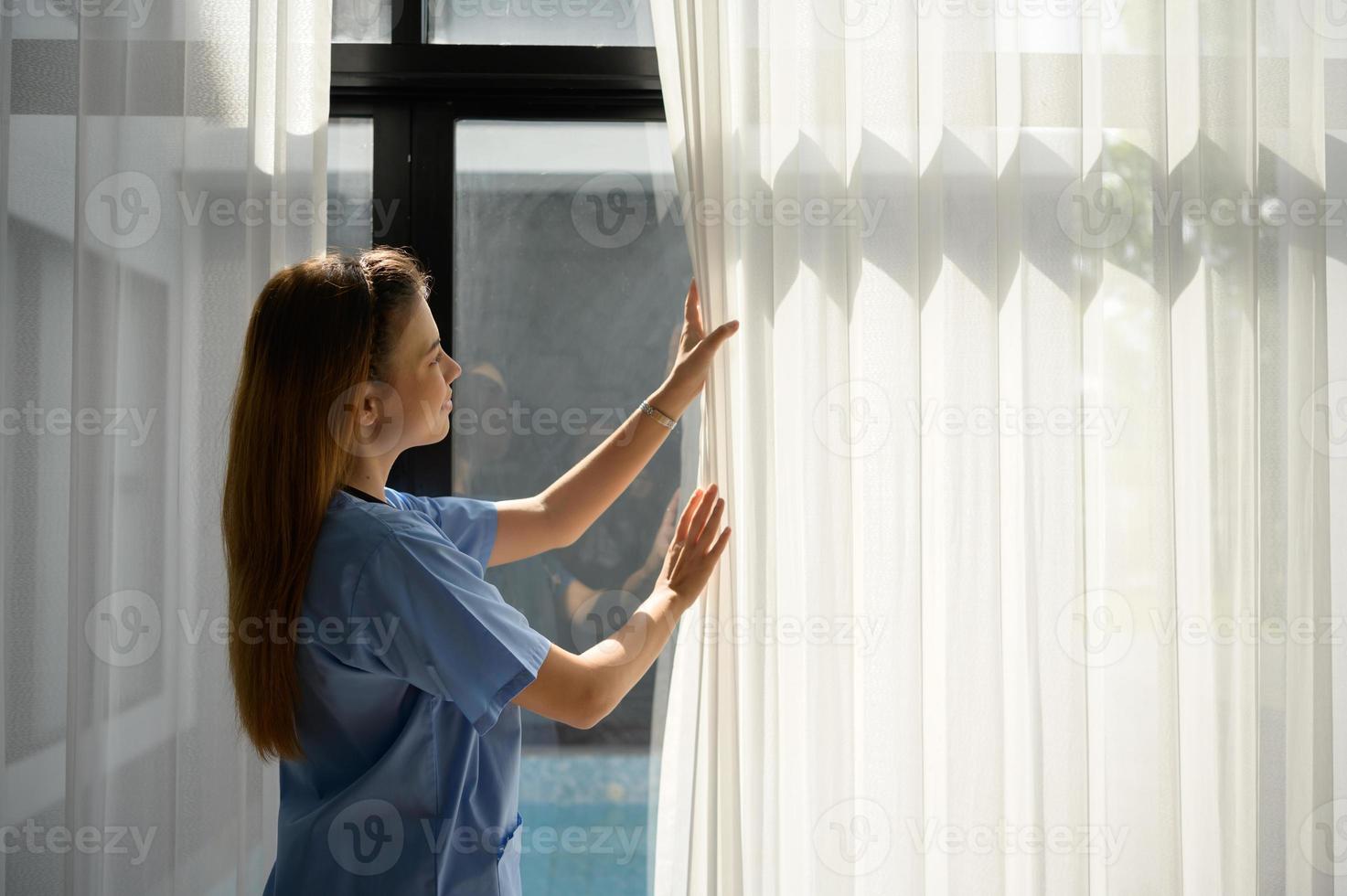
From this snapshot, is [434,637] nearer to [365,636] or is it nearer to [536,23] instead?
[365,636]

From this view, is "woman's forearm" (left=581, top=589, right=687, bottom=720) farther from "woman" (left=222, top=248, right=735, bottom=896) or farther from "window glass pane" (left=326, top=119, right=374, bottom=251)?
"window glass pane" (left=326, top=119, right=374, bottom=251)

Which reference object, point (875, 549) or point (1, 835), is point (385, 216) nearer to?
point (875, 549)

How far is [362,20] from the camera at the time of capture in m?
1.55

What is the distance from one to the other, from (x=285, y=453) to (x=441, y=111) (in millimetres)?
804

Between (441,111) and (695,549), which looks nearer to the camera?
(695,549)

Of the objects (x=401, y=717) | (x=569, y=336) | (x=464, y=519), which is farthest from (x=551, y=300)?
(x=401, y=717)

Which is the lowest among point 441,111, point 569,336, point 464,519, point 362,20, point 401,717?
point 401,717

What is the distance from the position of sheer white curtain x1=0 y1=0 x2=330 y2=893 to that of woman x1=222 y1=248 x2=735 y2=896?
347mm

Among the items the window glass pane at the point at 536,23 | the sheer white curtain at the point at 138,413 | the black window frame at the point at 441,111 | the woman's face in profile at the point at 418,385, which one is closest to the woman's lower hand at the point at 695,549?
the woman's face in profile at the point at 418,385

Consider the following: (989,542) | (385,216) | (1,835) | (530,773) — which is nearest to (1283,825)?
(989,542)

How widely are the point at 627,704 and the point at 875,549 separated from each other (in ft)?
1.77

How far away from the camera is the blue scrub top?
0.99m

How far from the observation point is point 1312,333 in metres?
1.38

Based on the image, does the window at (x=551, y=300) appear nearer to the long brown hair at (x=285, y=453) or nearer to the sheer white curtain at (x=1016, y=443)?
the sheer white curtain at (x=1016, y=443)
